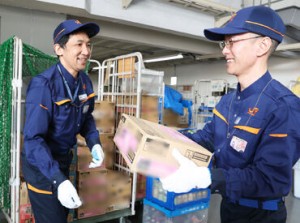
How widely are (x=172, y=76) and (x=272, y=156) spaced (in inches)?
353

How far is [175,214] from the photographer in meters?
2.88

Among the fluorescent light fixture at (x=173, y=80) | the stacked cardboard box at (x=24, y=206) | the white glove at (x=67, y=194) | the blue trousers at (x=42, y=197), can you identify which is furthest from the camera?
the fluorescent light fixture at (x=173, y=80)

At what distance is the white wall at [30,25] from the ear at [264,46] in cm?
319

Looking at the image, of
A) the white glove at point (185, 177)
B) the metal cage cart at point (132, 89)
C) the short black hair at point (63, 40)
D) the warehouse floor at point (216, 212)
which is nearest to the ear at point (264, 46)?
the white glove at point (185, 177)

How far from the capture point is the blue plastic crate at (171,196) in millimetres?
2887

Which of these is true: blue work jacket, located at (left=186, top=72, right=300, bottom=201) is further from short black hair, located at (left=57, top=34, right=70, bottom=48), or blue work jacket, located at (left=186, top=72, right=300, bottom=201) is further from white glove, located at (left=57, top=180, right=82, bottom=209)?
short black hair, located at (left=57, top=34, right=70, bottom=48)

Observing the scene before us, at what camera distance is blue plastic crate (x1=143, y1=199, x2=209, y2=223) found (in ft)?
9.53

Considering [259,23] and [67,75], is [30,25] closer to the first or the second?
[67,75]

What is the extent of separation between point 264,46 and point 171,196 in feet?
7.09

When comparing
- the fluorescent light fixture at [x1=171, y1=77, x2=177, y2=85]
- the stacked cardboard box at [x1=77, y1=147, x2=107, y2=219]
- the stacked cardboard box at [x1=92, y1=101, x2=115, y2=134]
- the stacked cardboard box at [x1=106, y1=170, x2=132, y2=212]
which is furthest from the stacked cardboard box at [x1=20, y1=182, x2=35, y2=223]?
the fluorescent light fixture at [x1=171, y1=77, x2=177, y2=85]

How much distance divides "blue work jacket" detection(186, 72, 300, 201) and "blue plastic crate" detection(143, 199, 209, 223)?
1.89 m

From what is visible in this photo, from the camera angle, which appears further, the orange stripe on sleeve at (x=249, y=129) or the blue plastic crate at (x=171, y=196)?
the blue plastic crate at (x=171, y=196)

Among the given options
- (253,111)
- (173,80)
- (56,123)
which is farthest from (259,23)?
(173,80)

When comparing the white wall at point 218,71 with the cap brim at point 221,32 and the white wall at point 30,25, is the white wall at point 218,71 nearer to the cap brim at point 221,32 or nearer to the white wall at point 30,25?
the white wall at point 30,25
